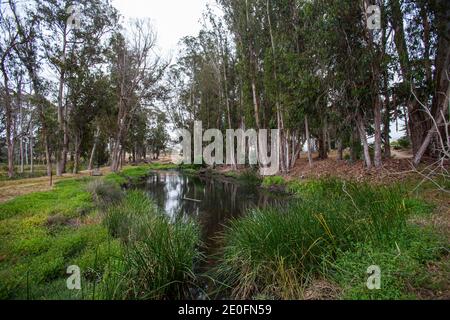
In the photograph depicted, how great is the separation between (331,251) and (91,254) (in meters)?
4.16

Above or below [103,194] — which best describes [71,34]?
above

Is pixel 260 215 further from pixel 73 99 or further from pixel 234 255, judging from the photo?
pixel 73 99

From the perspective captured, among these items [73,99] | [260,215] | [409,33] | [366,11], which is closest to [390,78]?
[409,33]

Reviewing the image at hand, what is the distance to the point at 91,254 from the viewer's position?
4.61 metres

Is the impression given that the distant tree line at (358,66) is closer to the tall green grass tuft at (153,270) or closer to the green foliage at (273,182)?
the green foliage at (273,182)

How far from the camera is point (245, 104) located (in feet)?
66.3

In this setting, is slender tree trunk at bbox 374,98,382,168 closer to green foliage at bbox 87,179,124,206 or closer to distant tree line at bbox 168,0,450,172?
distant tree line at bbox 168,0,450,172

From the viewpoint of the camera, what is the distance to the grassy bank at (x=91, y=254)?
3.35 meters

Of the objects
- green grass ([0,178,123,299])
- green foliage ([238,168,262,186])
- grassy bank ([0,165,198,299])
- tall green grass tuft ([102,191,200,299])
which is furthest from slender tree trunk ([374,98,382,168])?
green grass ([0,178,123,299])

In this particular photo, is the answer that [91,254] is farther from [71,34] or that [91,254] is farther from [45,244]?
[71,34]

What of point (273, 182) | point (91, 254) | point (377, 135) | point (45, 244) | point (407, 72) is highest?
point (407, 72)

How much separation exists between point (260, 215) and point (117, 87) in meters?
21.8

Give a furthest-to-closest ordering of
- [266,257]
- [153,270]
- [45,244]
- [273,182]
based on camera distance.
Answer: [273,182]
[45,244]
[266,257]
[153,270]

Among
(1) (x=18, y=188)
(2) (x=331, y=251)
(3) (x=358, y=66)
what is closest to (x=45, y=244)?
(2) (x=331, y=251)
